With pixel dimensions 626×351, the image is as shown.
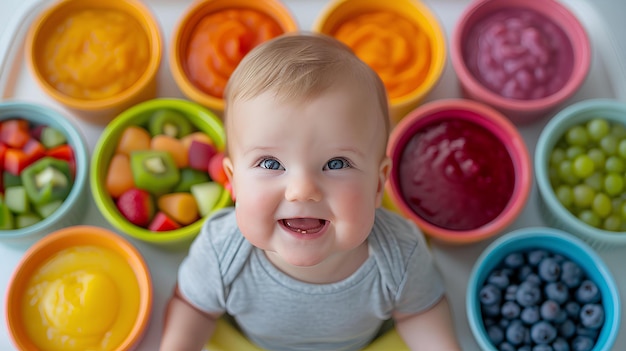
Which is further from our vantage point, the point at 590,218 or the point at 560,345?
the point at 590,218

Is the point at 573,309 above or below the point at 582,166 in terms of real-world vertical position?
below

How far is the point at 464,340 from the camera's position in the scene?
4.20ft

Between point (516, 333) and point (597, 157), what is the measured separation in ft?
1.32

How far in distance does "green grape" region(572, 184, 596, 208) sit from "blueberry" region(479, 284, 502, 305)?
0.26 metres

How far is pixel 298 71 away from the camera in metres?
0.82

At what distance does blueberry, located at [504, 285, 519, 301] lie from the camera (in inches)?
48.5

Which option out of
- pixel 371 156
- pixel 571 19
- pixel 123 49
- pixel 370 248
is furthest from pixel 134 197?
pixel 571 19

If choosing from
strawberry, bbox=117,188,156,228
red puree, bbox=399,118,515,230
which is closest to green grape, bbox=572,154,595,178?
red puree, bbox=399,118,515,230

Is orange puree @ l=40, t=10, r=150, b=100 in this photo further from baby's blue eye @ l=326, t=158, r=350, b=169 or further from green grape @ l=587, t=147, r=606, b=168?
green grape @ l=587, t=147, r=606, b=168

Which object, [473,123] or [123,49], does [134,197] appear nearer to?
[123,49]

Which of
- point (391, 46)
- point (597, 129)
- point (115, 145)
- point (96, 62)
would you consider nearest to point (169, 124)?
point (115, 145)

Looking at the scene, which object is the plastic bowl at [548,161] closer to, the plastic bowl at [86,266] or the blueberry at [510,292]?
the blueberry at [510,292]

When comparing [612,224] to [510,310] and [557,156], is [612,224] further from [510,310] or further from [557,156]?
[510,310]

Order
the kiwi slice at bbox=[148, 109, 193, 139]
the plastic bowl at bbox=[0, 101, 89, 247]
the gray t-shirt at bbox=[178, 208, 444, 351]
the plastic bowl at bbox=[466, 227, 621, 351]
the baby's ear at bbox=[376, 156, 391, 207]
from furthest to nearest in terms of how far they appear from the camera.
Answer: the kiwi slice at bbox=[148, 109, 193, 139] → the plastic bowl at bbox=[0, 101, 89, 247] → the plastic bowl at bbox=[466, 227, 621, 351] → the gray t-shirt at bbox=[178, 208, 444, 351] → the baby's ear at bbox=[376, 156, 391, 207]
